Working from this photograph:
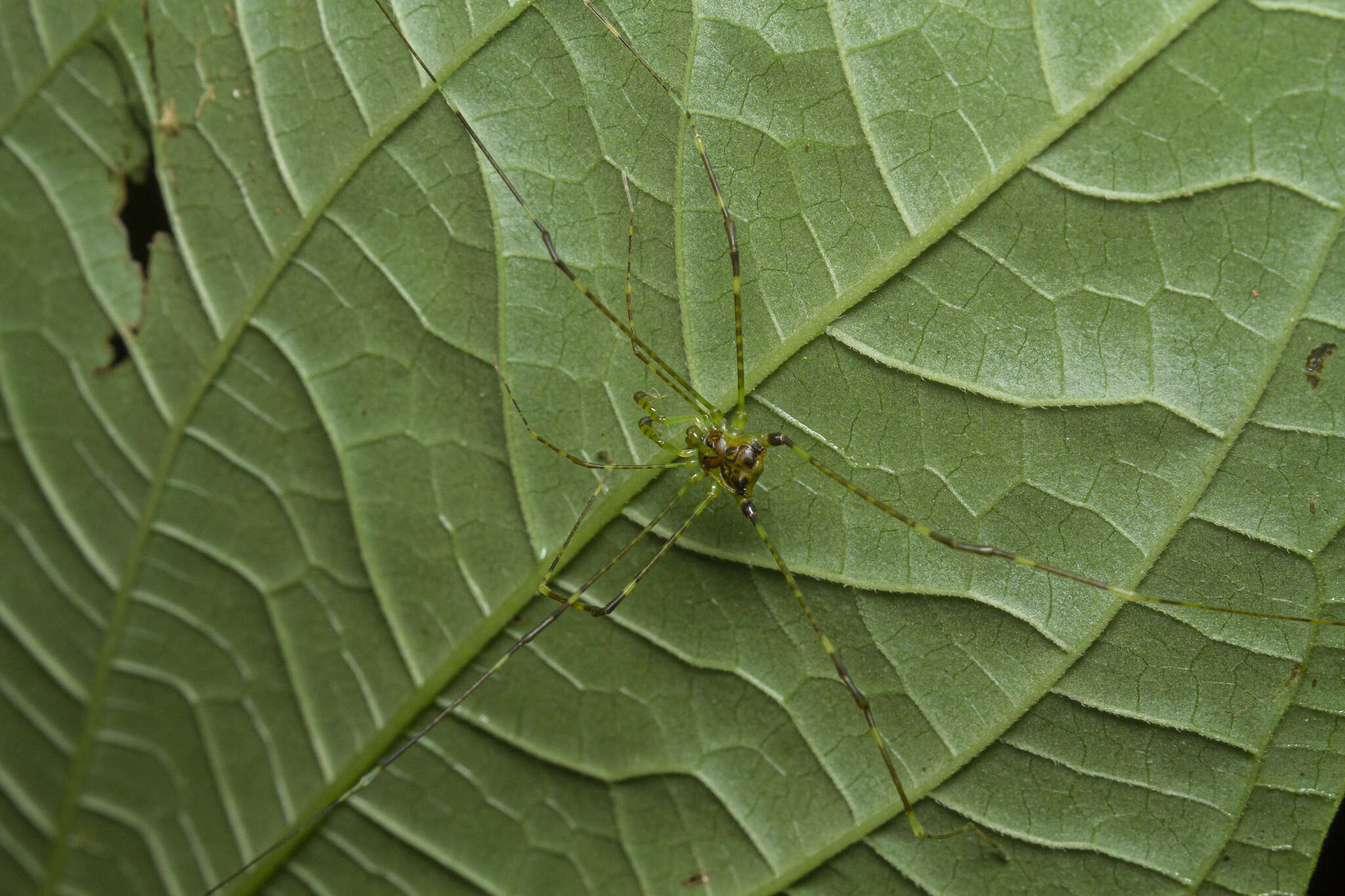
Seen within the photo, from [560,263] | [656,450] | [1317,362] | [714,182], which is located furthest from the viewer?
[656,450]

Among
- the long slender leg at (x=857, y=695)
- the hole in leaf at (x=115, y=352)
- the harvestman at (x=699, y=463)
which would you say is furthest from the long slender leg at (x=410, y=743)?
the hole in leaf at (x=115, y=352)

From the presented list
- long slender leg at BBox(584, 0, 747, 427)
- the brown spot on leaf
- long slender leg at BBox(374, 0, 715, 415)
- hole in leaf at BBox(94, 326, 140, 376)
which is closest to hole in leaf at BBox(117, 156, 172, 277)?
hole in leaf at BBox(94, 326, 140, 376)

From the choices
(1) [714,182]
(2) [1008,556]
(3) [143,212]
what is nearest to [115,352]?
(3) [143,212]

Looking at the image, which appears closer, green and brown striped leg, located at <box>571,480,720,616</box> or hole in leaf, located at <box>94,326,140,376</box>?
green and brown striped leg, located at <box>571,480,720,616</box>

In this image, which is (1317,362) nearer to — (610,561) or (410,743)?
(610,561)

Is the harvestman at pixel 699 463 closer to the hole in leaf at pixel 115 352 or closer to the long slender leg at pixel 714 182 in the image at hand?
the long slender leg at pixel 714 182

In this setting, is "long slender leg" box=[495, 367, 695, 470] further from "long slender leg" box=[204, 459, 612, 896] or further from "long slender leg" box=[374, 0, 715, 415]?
"long slender leg" box=[374, 0, 715, 415]

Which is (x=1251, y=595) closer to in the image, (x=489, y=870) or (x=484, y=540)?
(x=484, y=540)

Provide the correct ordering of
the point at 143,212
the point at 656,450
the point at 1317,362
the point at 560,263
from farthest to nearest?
the point at 143,212, the point at 656,450, the point at 560,263, the point at 1317,362
